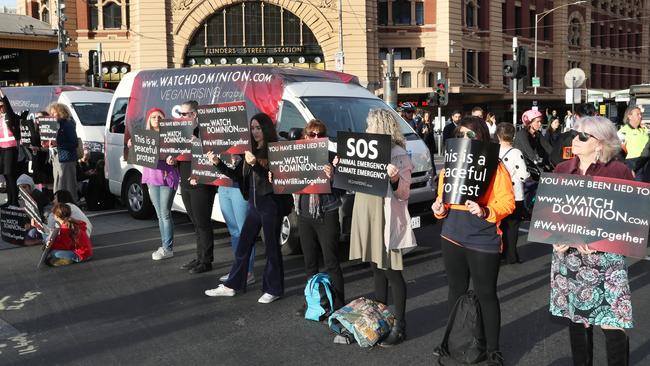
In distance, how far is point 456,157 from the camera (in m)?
4.89

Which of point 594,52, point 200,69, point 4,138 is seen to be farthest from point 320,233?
point 594,52

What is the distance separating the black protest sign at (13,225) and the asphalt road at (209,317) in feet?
1.75

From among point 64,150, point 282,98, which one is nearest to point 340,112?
point 282,98

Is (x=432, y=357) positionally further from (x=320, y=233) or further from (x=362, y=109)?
(x=362, y=109)

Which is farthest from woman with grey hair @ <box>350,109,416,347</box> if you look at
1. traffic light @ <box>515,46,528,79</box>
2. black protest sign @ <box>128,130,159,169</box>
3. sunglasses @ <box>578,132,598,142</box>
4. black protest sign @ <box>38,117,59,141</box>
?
traffic light @ <box>515,46,528,79</box>

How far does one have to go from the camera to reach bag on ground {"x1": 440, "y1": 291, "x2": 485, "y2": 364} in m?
4.95

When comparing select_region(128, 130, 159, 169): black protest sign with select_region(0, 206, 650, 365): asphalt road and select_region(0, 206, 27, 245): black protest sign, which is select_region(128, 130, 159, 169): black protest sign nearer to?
select_region(0, 206, 650, 365): asphalt road

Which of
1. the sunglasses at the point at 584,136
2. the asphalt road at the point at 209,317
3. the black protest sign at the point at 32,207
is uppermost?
the sunglasses at the point at 584,136

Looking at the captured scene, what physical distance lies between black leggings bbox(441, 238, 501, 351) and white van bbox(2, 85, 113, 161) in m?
11.8

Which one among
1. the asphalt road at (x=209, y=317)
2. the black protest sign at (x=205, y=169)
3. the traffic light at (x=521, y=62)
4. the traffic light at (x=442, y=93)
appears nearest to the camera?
the asphalt road at (x=209, y=317)

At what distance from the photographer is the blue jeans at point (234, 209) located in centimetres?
727

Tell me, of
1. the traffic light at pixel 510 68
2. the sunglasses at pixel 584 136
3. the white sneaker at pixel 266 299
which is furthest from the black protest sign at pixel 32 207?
the traffic light at pixel 510 68

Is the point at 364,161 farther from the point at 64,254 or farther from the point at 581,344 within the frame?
the point at 64,254

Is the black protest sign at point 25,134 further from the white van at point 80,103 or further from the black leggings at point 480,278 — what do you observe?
the black leggings at point 480,278
